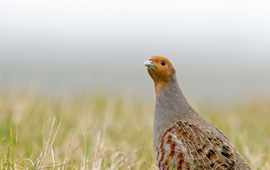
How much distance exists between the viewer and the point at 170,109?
4.02 m

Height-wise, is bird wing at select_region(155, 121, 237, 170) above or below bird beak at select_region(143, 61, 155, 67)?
below

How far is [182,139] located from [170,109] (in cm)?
61

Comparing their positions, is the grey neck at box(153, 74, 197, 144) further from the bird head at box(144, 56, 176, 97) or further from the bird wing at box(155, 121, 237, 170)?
the bird wing at box(155, 121, 237, 170)

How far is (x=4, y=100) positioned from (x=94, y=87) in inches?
113

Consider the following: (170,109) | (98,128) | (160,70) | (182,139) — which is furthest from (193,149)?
(98,128)

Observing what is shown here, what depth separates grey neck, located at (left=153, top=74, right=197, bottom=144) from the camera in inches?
152

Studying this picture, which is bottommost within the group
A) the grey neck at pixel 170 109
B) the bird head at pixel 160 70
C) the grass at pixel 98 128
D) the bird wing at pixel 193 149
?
the grass at pixel 98 128

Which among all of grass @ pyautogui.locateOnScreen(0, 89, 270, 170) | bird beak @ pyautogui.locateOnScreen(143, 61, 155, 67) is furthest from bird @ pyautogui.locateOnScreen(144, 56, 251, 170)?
grass @ pyautogui.locateOnScreen(0, 89, 270, 170)

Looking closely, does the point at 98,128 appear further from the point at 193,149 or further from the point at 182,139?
the point at 193,149

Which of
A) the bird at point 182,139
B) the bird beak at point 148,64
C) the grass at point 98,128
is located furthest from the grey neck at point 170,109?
the grass at point 98,128

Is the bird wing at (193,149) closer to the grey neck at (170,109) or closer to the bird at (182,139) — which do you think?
the bird at (182,139)

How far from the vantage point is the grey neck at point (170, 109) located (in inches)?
152

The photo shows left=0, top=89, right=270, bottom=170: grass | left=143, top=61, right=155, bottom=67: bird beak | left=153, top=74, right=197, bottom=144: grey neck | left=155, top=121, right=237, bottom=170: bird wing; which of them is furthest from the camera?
left=0, top=89, right=270, bottom=170: grass

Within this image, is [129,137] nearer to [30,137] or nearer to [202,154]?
[30,137]
